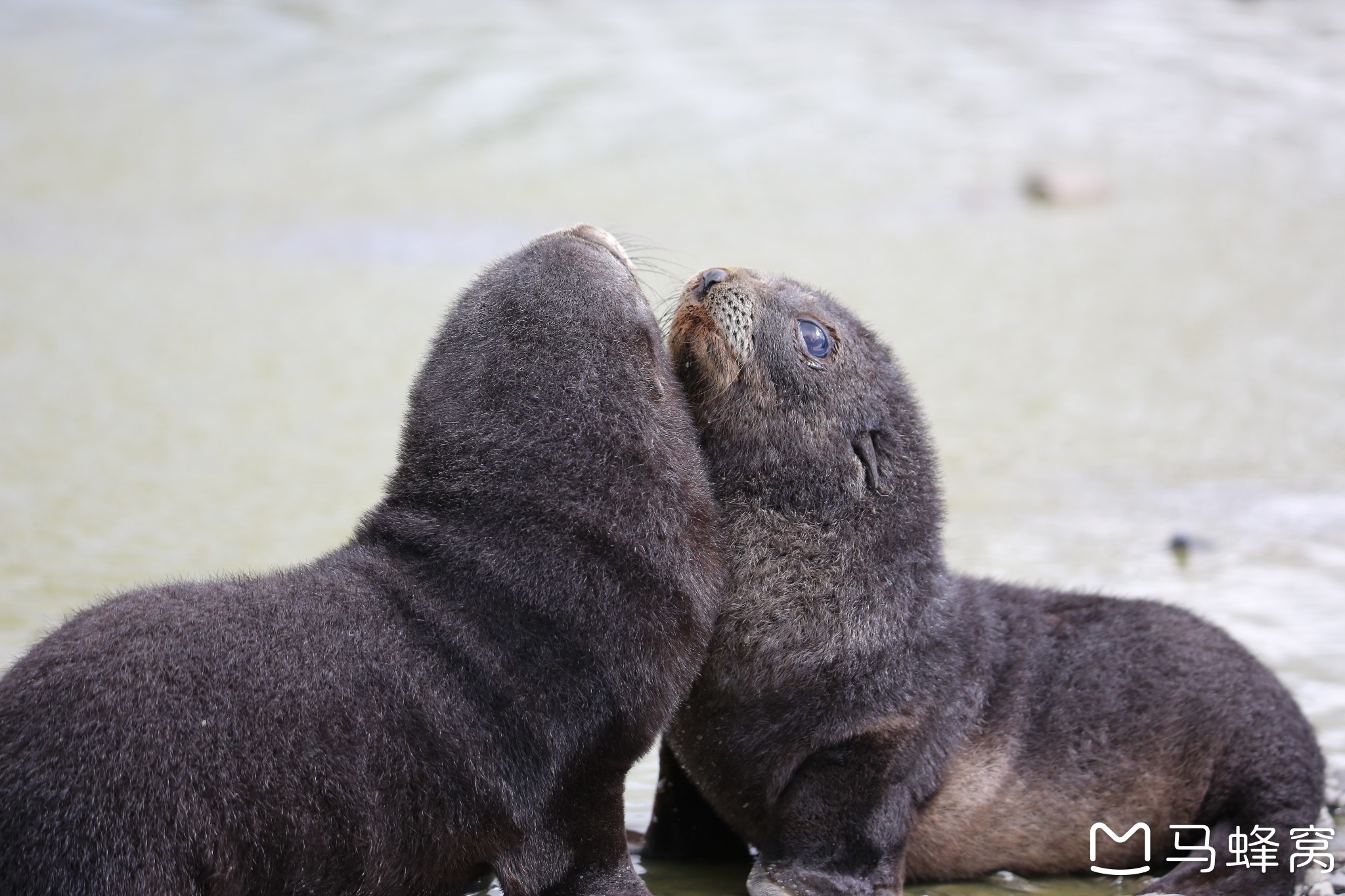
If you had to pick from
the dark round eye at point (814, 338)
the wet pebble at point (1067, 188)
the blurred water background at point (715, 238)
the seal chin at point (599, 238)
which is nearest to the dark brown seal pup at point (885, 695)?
the dark round eye at point (814, 338)

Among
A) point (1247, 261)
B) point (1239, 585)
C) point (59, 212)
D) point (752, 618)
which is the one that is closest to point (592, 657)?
point (752, 618)

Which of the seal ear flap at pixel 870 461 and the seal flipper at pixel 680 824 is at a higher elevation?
the seal ear flap at pixel 870 461

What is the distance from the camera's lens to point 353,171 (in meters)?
16.1

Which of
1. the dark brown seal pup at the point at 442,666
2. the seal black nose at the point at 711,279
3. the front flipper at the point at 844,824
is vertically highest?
the seal black nose at the point at 711,279

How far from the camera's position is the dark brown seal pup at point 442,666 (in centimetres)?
350

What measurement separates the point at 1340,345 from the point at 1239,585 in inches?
205

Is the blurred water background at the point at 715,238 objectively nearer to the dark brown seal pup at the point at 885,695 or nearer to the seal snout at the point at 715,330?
the seal snout at the point at 715,330

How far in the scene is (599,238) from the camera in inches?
186

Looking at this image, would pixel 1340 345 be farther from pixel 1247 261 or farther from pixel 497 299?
pixel 497 299

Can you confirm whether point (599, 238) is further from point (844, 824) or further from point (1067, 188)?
point (1067, 188)

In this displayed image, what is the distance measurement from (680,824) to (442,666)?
123 cm

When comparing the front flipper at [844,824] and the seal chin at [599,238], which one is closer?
the front flipper at [844,824]

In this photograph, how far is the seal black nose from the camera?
4.80 metres

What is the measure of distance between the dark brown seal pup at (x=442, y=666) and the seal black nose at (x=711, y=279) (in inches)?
13.0
